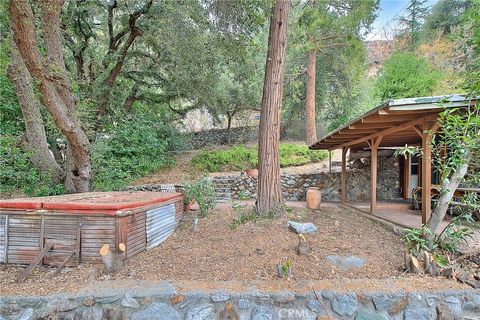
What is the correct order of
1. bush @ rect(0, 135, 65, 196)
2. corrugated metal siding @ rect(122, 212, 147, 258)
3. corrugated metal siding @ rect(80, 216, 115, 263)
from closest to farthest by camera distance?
corrugated metal siding @ rect(80, 216, 115, 263), corrugated metal siding @ rect(122, 212, 147, 258), bush @ rect(0, 135, 65, 196)

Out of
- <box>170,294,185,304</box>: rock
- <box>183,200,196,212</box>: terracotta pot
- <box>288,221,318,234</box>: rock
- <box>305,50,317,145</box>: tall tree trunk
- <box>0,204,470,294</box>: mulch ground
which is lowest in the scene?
<box>170,294,185,304</box>: rock

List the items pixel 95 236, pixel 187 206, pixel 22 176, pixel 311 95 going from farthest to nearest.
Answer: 1. pixel 311 95
2. pixel 22 176
3. pixel 187 206
4. pixel 95 236

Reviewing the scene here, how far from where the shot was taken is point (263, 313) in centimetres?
273

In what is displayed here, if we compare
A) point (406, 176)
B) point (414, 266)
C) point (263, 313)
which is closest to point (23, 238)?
point (263, 313)

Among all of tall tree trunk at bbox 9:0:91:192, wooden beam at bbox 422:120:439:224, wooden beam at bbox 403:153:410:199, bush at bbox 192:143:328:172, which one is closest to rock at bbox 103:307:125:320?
tall tree trunk at bbox 9:0:91:192

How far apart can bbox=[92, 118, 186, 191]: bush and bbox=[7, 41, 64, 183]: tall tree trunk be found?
0.96m

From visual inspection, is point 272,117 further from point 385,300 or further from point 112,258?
point 112,258

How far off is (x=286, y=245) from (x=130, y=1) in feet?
25.0

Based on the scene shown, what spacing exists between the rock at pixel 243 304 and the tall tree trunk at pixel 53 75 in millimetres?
4493

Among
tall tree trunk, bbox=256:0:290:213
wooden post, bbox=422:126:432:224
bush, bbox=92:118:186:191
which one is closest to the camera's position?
wooden post, bbox=422:126:432:224

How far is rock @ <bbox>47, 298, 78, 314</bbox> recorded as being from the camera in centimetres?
265

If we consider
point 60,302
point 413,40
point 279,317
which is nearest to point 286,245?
point 279,317

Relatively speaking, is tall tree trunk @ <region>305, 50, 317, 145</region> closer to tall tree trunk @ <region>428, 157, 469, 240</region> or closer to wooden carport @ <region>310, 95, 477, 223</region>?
wooden carport @ <region>310, 95, 477, 223</region>

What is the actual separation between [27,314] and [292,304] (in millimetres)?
2704
